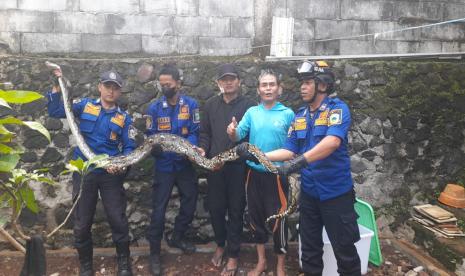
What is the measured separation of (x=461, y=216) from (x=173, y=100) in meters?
4.42

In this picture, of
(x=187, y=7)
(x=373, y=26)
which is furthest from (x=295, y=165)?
(x=373, y=26)

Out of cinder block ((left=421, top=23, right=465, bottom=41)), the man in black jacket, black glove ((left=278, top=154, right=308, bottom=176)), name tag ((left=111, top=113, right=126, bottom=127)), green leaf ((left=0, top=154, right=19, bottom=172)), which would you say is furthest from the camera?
cinder block ((left=421, top=23, right=465, bottom=41))

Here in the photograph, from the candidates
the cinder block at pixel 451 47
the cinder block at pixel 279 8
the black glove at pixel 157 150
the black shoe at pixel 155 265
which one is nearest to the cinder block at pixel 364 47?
the cinder block at pixel 451 47

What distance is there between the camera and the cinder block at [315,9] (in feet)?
17.8

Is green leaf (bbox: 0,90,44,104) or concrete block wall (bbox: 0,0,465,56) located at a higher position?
concrete block wall (bbox: 0,0,465,56)

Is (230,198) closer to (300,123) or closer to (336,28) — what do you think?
(300,123)

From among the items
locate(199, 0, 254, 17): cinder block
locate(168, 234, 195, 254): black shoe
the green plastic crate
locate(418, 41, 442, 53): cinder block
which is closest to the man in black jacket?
locate(168, 234, 195, 254): black shoe

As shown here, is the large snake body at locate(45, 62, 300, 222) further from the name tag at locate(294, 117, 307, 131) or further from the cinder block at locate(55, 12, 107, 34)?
the cinder block at locate(55, 12, 107, 34)

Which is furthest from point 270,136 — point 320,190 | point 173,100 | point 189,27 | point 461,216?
point 461,216

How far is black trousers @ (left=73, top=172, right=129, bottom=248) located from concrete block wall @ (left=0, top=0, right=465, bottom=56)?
2151mm

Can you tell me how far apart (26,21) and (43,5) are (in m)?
0.33

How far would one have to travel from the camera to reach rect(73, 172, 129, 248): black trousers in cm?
385

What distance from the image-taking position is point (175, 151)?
4.07 m

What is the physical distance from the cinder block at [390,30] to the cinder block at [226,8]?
2109mm
